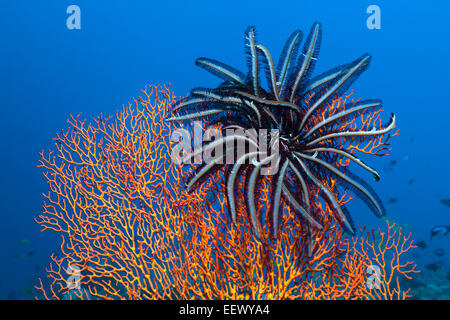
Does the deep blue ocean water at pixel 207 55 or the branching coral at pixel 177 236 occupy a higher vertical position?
the deep blue ocean water at pixel 207 55

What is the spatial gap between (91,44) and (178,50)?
2076cm

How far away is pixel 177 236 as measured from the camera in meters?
4.47

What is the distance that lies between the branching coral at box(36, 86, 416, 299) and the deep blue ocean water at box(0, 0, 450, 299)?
50.2 meters

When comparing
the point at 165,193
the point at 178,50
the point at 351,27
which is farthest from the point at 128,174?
the point at 178,50

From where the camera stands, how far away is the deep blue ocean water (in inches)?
2281

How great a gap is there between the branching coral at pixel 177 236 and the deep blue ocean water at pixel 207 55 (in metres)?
50.2

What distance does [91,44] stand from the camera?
68.2 m

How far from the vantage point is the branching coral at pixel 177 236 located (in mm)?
3961
